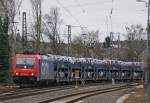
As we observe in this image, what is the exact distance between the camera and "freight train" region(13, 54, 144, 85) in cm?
4941

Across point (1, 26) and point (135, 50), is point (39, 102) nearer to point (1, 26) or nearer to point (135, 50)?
point (1, 26)

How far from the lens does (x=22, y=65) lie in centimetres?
4972

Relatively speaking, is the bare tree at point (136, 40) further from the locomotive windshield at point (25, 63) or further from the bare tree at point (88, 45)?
the locomotive windshield at point (25, 63)

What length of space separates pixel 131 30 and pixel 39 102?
10285cm

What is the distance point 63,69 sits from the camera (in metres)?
59.4

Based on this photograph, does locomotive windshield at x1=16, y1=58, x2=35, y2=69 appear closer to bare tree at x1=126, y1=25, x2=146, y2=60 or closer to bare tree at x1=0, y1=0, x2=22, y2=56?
bare tree at x1=0, y1=0, x2=22, y2=56

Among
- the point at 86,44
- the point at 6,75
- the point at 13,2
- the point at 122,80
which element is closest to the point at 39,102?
the point at 6,75

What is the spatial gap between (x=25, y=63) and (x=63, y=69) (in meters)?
10.4

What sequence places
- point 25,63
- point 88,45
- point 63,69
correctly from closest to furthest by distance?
point 25,63 < point 63,69 < point 88,45

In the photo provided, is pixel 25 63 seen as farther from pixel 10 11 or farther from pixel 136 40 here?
pixel 136 40

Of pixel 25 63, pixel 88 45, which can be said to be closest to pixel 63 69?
pixel 25 63

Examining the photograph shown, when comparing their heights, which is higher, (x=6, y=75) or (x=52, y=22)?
(x=52, y=22)

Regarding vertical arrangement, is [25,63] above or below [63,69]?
above

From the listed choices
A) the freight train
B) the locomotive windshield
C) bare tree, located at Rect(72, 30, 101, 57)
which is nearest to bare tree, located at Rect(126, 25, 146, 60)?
bare tree, located at Rect(72, 30, 101, 57)
